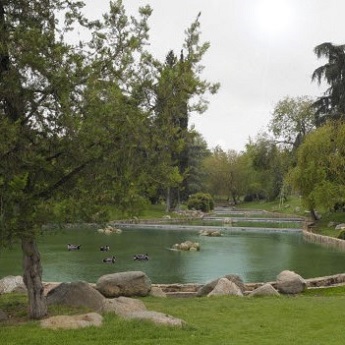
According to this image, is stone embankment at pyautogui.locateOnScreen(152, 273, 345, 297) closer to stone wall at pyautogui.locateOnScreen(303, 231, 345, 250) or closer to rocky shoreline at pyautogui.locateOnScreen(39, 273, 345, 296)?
rocky shoreline at pyautogui.locateOnScreen(39, 273, 345, 296)

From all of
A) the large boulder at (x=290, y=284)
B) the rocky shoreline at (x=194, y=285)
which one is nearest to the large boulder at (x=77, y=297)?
the rocky shoreline at (x=194, y=285)

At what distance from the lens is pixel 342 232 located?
3744cm

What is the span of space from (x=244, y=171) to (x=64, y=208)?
8725 cm

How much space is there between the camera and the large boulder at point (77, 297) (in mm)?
12516

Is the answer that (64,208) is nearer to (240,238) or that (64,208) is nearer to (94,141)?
(94,141)

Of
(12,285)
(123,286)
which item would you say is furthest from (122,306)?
(12,285)

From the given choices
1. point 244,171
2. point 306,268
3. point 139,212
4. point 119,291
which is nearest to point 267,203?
point 244,171

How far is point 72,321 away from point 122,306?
1833 millimetres

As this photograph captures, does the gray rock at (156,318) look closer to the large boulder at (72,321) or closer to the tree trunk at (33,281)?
the large boulder at (72,321)

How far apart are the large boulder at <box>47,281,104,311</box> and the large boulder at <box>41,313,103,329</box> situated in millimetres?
1687

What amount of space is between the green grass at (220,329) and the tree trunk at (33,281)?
1.97 feet

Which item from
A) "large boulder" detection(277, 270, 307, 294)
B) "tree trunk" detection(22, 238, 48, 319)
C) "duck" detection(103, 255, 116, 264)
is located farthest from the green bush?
"tree trunk" detection(22, 238, 48, 319)

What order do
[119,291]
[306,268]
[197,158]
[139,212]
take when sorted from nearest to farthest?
[139,212] → [119,291] → [306,268] → [197,158]

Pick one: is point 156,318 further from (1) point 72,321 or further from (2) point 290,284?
(2) point 290,284
